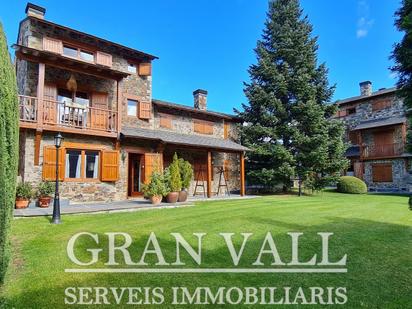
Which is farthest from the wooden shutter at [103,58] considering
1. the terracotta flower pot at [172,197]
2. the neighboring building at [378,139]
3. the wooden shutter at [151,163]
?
the neighboring building at [378,139]

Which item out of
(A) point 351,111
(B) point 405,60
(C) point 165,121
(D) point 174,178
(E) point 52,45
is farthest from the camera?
(A) point 351,111

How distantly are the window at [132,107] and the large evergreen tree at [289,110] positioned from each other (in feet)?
24.2

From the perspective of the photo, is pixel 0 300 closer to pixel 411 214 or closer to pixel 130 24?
pixel 411 214

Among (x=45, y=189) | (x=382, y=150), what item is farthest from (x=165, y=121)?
(x=382, y=150)

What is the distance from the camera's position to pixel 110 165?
13.3 meters

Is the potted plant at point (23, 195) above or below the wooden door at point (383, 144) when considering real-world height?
below

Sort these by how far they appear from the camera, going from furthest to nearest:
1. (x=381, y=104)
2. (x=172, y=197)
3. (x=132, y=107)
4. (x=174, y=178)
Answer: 1. (x=381, y=104)
2. (x=132, y=107)
3. (x=174, y=178)
4. (x=172, y=197)

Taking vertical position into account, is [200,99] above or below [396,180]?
above

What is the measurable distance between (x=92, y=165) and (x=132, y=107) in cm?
415

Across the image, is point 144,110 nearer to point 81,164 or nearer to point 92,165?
point 92,165

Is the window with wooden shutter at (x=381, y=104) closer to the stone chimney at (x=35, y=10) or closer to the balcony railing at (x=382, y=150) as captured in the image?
the balcony railing at (x=382, y=150)

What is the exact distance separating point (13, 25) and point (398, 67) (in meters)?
16.6

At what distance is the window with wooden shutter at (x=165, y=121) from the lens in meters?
17.0

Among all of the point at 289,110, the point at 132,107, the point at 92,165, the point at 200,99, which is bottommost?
the point at 92,165
